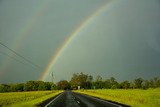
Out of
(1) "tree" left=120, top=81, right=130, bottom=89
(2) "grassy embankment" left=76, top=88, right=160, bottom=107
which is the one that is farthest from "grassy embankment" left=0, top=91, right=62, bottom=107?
(1) "tree" left=120, top=81, right=130, bottom=89

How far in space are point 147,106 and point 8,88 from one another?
168 metres

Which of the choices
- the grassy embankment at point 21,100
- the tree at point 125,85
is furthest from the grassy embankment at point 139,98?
the tree at point 125,85

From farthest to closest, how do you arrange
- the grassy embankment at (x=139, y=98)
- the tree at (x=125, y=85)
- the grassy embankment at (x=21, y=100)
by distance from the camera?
the tree at (x=125, y=85)
the grassy embankment at (x=21, y=100)
the grassy embankment at (x=139, y=98)

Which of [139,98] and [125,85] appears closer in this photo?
[139,98]

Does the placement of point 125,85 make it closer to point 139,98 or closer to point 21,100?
point 21,100

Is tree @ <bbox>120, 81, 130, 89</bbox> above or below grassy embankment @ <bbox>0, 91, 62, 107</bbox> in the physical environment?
above

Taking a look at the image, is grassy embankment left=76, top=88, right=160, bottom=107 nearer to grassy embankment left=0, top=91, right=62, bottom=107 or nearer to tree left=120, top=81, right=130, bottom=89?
grassy embankment left=0, top=91, right=62, bottom=107

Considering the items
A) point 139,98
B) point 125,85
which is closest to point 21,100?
point 139,98

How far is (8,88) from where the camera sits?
7224 inches

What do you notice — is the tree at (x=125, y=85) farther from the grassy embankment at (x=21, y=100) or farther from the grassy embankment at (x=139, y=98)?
the grassy embankment at (x=139, y=98)

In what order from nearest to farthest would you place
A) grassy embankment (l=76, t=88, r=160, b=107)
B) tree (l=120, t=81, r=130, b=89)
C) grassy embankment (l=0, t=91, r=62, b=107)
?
grassy embankment (l=76, t=88, r=160, b=107) → grassy embankment (l=0, t=91, r=62, b=107) → tree (l=120, t=81, r=130, b=89)

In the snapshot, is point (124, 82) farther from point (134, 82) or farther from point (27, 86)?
point (27, 86)

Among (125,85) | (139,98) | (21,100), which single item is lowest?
(139,98)

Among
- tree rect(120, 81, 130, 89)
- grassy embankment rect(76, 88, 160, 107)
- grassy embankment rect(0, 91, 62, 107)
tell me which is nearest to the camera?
grassy embankment rect(76, 88, 160, 107)
